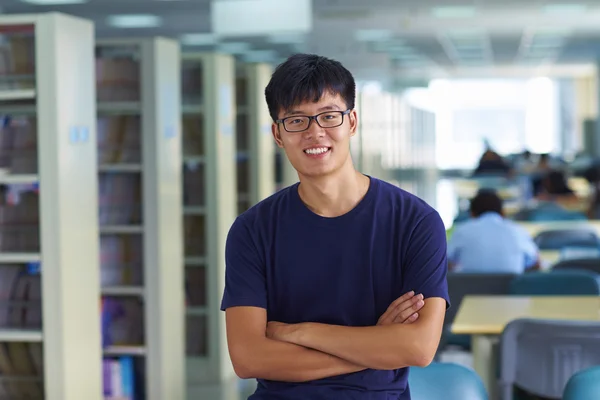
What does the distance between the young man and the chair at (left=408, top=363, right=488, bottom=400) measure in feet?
1.14

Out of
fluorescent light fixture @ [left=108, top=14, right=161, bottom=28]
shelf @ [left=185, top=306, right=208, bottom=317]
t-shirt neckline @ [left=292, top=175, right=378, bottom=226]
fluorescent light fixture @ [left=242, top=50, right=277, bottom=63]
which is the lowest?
shelf @ [left=185, top=306, right=208, bottom=317]

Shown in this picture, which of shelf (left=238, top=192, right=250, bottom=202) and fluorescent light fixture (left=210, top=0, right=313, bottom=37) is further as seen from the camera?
fluorescent light fixture (left=210, top=0, right=313, bottom=37)

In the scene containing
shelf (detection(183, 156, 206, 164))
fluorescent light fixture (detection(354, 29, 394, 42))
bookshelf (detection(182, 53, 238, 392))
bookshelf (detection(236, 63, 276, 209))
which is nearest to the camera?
bookshelf (detection(182, 53, 238, 392))

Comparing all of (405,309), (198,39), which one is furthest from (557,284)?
(198,39)

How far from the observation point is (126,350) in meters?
6.05

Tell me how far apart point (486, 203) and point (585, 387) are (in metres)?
3.74

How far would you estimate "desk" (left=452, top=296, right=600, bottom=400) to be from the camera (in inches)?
167

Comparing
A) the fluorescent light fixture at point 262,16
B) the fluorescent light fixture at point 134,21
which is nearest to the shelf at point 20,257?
the fluorescent light fixture at point 262,16

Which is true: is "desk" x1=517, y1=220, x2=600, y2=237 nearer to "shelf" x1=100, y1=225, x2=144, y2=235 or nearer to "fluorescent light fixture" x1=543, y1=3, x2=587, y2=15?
"shelf" x1=100, y1=225, x2=144, y2=235

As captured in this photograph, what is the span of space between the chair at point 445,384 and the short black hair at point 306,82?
74 cm

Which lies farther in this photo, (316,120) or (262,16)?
(262,16)

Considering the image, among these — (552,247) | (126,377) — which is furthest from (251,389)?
(552,247)

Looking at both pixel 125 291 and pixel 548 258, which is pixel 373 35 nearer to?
pixel 548 258

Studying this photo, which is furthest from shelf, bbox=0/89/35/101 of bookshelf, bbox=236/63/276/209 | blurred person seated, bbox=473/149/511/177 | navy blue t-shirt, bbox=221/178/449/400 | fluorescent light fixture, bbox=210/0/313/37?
blurred person seated, bbox=473/149/511/177
